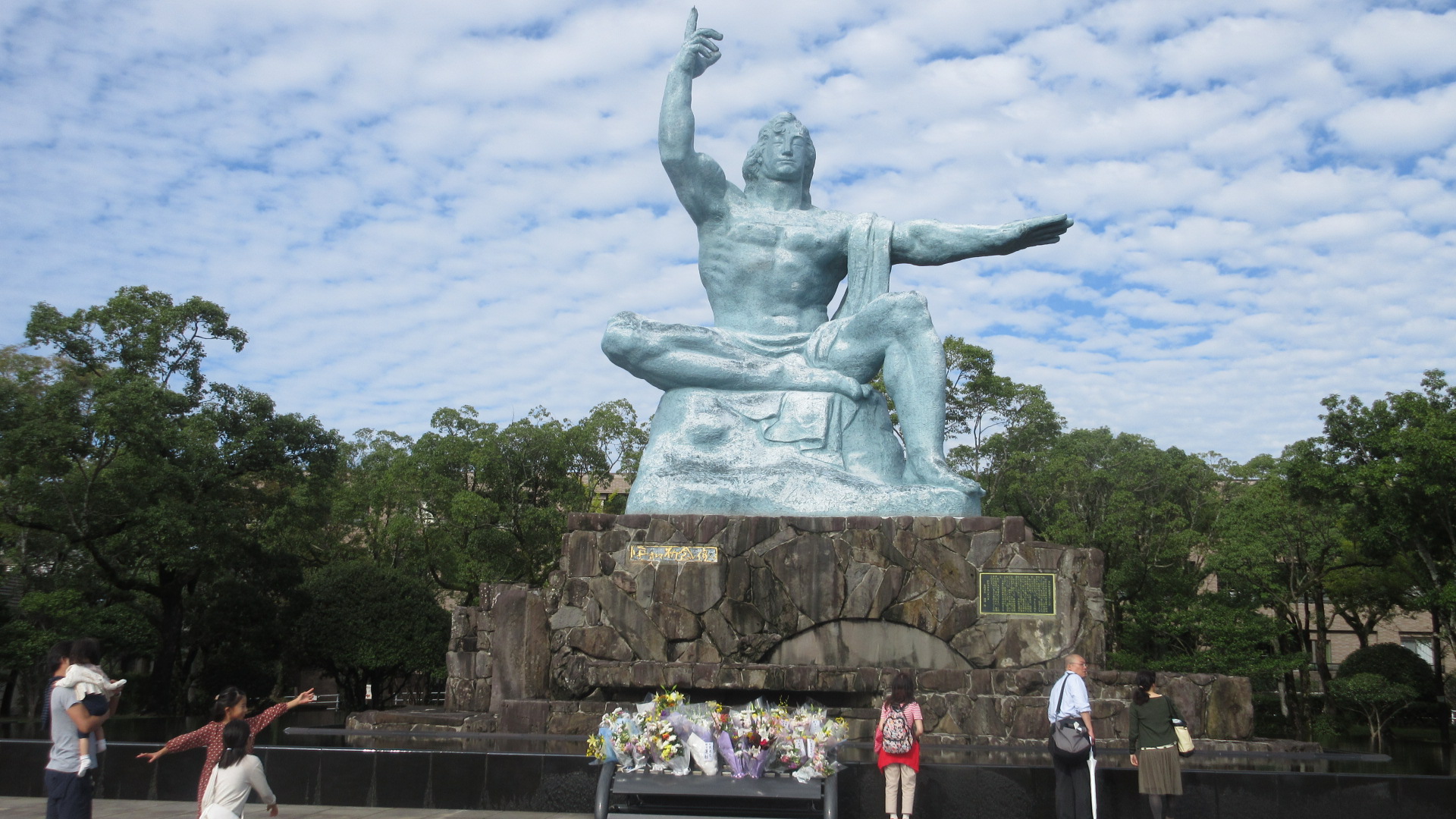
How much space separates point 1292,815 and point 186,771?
20.1ft

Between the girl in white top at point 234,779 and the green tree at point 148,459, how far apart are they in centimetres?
1251

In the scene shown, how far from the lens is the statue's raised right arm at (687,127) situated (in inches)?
381

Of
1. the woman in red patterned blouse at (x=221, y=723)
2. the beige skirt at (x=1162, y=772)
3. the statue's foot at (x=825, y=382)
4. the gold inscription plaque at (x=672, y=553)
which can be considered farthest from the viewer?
the statue's foot at (x=825, y=382)

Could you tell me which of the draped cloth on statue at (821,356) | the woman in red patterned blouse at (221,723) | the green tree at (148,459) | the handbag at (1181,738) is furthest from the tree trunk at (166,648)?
the handbag at (1181,738)

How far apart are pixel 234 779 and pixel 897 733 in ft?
8.94

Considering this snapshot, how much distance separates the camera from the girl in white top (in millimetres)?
4070

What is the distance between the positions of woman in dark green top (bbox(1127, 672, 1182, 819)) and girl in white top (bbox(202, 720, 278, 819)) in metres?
3.89

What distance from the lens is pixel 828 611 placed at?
8.22m

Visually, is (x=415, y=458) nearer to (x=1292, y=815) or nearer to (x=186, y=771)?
(x=186, y=771)

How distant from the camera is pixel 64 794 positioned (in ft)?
14.8

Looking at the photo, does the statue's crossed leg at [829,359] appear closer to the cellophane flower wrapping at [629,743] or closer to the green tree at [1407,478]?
the cellophane flower wrapping at [629,743]

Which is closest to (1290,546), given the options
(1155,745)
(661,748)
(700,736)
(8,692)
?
(1155,745)

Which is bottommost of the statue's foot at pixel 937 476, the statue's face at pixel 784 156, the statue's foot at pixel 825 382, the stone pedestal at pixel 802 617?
the stone pedestal at pixel 802 617

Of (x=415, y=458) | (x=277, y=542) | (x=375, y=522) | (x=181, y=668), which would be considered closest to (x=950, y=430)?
(x=415, y=458)
